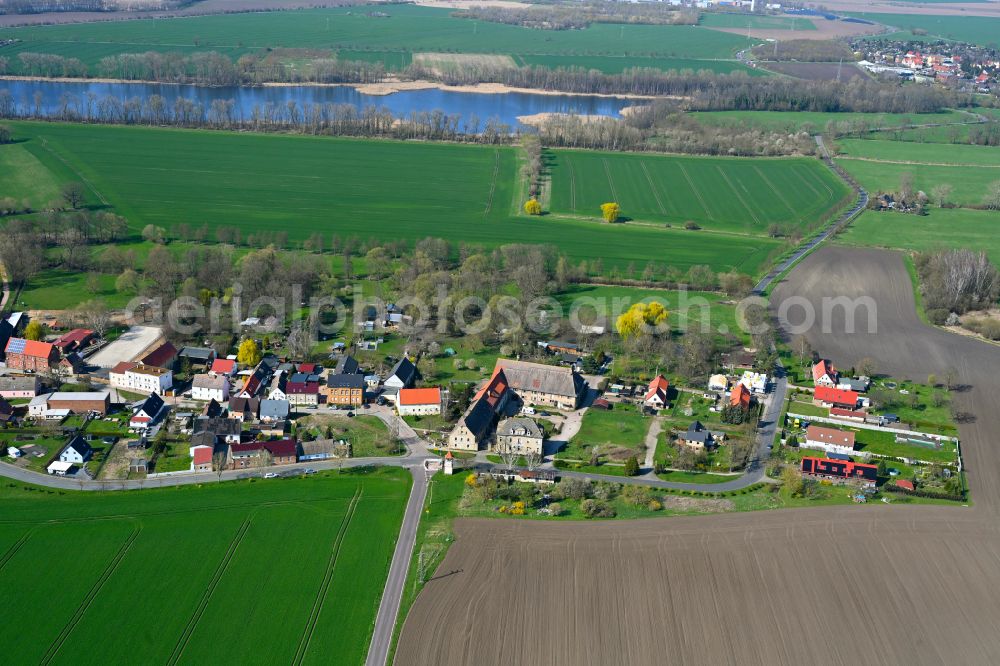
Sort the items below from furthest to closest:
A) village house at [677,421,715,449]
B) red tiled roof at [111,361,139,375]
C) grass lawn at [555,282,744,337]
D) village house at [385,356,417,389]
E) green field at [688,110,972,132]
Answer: green field at [688,110,972,132], grass lawn at [555,282,744,337], village house at [385,356,417,389], red tiled roof at [111,361,139,375], village house at [677,421,715,449]

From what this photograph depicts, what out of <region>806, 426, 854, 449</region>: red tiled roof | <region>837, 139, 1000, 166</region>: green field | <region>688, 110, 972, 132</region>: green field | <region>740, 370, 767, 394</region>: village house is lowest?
<region>806, 426, 854, 449</region>: red tiled roof

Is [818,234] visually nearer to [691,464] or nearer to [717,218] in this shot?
[717,218]

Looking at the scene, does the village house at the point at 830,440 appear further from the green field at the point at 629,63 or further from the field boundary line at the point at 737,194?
the green field at the point at 629,63

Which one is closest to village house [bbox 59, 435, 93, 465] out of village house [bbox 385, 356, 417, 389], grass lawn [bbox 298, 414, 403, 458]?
grass lawn [bbox 298, 414, 403, 458]

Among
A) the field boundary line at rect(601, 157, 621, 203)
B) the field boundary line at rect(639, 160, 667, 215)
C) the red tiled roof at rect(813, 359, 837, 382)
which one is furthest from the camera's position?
the field boundary line at rect(601, 157, 621, 203)

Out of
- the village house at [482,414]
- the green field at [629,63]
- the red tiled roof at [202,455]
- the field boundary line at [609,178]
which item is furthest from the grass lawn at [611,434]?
the green field at [629,63]

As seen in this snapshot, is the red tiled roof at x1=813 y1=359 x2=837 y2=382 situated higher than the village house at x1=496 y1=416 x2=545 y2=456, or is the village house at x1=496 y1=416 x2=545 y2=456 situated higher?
the red tiled roof at x1=813 y1=359 x2=837 y2=382

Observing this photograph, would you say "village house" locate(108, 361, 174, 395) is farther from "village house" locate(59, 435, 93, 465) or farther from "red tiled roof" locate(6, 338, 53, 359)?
"village house" locate(59, 435, 93, 465)
